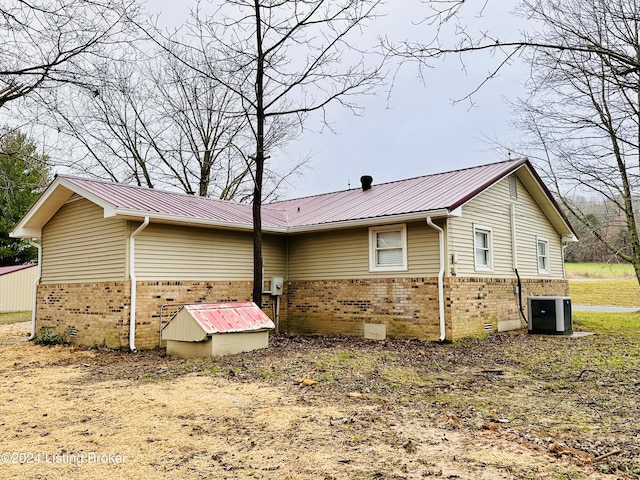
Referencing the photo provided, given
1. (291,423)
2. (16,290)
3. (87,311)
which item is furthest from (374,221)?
(16,290)

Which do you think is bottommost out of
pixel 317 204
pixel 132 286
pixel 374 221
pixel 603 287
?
pixel 603 287

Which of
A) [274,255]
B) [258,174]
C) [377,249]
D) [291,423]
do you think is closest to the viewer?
[291,423]

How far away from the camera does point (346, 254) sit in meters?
12.9

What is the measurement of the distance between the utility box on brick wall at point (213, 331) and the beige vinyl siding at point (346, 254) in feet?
10.8

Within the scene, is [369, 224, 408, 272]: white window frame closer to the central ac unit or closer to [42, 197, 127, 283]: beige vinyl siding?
the central ac unit

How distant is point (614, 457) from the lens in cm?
408

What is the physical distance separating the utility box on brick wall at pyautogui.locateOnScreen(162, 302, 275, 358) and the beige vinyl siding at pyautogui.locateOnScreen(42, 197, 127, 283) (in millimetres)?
2057

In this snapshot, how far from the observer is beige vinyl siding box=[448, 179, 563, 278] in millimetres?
11781

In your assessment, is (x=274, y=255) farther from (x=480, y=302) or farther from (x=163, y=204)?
(x=480, y=302)

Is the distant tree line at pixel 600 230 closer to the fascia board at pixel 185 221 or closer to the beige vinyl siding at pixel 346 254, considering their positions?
the beige vinyl siding at pixel 346 254

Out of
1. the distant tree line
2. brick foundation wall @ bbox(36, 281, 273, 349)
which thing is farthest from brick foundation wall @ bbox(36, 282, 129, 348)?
the distant tree line

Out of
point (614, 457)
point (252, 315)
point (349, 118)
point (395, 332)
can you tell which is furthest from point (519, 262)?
point (614, 457)

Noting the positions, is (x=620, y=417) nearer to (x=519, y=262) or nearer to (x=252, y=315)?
(x=252, y=315)

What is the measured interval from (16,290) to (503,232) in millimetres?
24777
